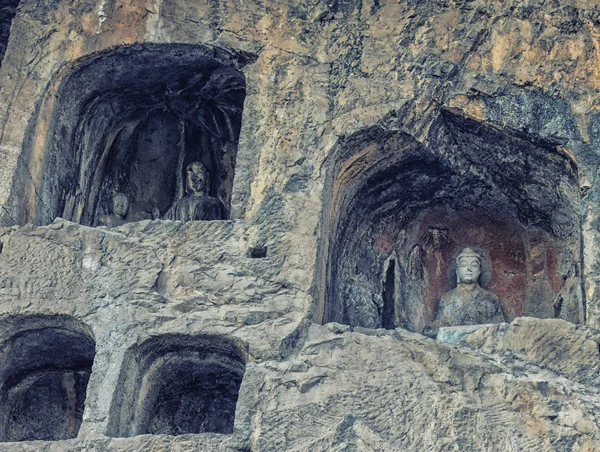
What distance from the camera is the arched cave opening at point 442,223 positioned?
474 inches

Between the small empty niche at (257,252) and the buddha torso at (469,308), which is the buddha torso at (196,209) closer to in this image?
the small empty niche at (257,252)

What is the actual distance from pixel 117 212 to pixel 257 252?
2.03m

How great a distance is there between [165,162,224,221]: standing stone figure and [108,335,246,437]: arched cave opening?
62.7 inches

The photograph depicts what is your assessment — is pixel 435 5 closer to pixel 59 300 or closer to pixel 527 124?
pixel 527 124

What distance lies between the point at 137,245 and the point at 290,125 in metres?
1.64

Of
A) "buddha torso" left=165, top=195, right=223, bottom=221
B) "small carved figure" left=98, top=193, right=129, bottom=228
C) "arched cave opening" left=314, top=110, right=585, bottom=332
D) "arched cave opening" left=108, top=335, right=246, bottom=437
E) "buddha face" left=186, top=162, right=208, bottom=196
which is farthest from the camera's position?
"buddha face" left=186, top=162, right=208, bottom=196

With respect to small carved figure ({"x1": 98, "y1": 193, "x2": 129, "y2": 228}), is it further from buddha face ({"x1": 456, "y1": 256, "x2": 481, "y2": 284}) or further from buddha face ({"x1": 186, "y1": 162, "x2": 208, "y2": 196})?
buddha face ({"x1": 456, "y1": 256, "x2": 481, "y2": 284})

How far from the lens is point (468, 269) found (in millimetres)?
12539

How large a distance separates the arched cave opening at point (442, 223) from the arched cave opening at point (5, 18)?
369 cm

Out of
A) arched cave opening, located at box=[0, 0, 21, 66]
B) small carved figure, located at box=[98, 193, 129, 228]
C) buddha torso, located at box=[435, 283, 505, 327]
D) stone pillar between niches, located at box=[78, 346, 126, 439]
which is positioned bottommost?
stone pillar between niches, located at box=[78, 346, 126, 439]

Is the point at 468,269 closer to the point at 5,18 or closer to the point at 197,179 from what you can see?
the point at 197,179

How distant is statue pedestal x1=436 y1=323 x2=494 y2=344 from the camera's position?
438 inches

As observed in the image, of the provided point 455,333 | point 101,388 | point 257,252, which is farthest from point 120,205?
point 455,333

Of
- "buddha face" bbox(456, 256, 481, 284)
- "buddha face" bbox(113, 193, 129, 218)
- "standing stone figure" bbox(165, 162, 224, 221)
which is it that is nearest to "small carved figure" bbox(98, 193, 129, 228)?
"buddha face" bbox(113, 193, 129, 218)
